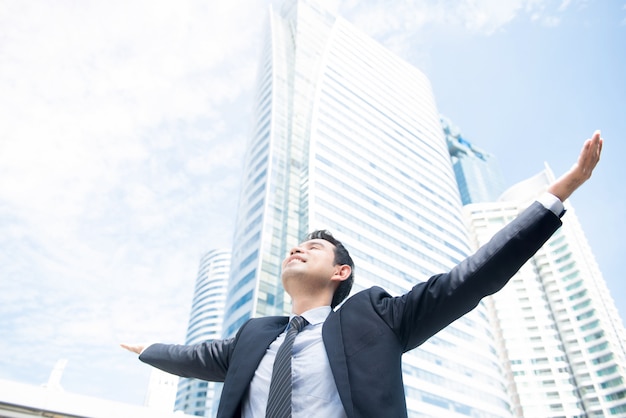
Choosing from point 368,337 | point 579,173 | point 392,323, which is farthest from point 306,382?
point 579,173

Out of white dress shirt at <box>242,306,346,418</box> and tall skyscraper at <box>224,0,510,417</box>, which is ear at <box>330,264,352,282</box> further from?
tall skyscraper at <box>224,0,510,417</box>

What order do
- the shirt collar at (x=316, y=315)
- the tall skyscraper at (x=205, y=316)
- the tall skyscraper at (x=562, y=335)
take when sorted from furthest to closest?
the tall skyscraper at (x=205, y=316)
the tall skyscraper at (x=562, y=335)
the shirt collar at (x=316, y=315)

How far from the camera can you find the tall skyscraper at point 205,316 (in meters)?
80.7

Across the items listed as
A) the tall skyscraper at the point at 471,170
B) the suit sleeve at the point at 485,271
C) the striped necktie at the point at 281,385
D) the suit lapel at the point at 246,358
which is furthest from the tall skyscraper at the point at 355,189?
the tall skyscraper at the point at 471,170

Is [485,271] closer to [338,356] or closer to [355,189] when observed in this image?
[338,356]

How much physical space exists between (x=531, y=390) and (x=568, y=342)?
11.4 meters

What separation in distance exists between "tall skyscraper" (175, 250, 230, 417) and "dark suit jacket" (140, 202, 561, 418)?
84.0 m

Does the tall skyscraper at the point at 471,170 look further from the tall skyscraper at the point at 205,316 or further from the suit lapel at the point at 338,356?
the suit lapel at the point at 338,356

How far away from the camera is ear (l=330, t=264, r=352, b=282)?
2.31 m

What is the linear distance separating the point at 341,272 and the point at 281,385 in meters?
0.86

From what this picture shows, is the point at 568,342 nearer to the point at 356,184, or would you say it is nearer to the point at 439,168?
the point at 439,168

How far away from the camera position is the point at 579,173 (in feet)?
5.38

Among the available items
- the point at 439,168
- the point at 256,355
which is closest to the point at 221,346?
the point at 256,355

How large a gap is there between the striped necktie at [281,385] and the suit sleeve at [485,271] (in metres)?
0.55
